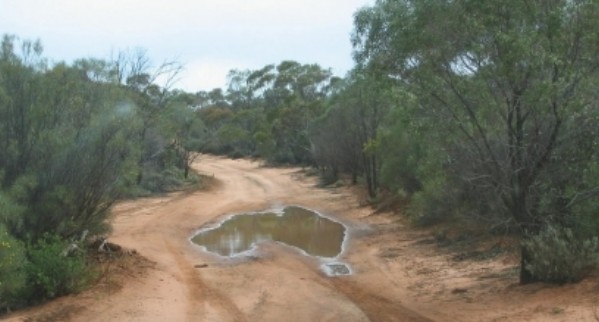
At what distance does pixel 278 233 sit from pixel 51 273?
1351 centimetres

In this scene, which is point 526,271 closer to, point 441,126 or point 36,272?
point 441,126

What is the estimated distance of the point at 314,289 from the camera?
1453 centimetres

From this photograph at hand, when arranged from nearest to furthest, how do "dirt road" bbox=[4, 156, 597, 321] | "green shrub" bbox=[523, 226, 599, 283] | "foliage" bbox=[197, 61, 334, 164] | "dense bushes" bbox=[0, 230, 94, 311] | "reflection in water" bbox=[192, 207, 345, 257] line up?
1. "dense bushes" bbox=[0, 230, 94, 311]
2. "dirt road" bbox=[4, 156, 597, 321]
3. "green shrub" bbox=[523, 226, 599, 283]
4. "reflection in water" bbox=[192, 207, 345, 257]
5. "foliage" bbox=[197, 61, 334, 164]

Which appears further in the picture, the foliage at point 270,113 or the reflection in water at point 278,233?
the foliage at point 270,113

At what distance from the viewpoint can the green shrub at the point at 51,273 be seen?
39.8 feet

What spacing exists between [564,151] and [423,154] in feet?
41.3

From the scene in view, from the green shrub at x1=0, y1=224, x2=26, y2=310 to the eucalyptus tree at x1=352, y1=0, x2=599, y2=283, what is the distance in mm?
7615

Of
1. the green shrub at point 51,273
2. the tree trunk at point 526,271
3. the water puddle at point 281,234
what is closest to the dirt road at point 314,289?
the green shrub at point 51,273

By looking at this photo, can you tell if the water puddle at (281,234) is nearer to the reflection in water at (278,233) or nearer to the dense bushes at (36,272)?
the reflection in water at (278,233)

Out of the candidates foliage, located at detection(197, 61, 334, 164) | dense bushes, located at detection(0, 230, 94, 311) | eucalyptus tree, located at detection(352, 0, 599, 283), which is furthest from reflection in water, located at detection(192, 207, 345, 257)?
foliage, located at detection(197, 61, 334, 164)

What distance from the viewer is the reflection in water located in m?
21.6

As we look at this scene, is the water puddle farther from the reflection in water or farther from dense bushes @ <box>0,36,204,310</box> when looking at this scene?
dense bushes @ <box>0,36,204,310</box>

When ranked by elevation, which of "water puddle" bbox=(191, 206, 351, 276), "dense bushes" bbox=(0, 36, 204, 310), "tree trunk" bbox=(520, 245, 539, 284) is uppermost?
"dense bushes" bbox=(0, 36, 204, 310)

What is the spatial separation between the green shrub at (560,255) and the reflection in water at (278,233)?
347 inches
